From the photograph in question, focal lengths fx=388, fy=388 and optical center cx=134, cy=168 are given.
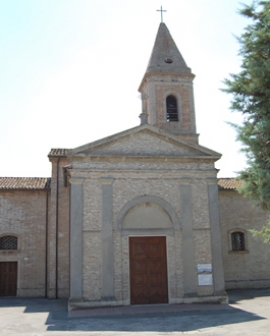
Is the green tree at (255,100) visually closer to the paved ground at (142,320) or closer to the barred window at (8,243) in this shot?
the paved ground at (142,320)

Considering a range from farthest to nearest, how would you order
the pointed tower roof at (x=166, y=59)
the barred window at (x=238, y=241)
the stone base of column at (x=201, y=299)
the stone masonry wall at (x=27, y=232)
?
the pointed tower roof at (x=166, y=59), the barred window at (x=238, y=241), the stone masonry wall at (x=27, y=232), the stone base of column at (x=201, y=299)

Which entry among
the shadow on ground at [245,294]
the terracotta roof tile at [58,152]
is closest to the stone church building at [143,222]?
the shadow on ground at [245,294]

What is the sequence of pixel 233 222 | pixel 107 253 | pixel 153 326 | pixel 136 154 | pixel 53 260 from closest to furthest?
pixel 153 326 → pixel 107 253 → pixel 136 154 → pixel 53 260 → pixel 233 222

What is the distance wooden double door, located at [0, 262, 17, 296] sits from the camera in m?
21.0

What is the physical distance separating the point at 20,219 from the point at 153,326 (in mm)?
11776

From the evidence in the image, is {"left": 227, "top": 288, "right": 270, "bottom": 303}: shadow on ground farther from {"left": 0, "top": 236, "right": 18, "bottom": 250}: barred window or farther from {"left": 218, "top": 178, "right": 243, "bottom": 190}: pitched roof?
{"left": 0, "top": 236, "right": 18, "bottom": 250}: barred window

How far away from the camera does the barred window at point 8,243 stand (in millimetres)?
21547

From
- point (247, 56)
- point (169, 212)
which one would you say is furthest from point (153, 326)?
point (247, 56)

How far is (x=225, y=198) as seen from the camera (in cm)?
2392

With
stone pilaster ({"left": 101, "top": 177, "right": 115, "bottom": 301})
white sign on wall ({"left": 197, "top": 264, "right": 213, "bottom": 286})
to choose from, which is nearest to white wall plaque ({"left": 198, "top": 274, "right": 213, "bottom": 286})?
white sign on wall ({"left": 197, "top": 264, "right": 213, "bottom": 286})

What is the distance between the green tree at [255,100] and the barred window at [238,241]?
1255 cm

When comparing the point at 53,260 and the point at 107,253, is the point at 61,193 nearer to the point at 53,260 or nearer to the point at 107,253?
the point at 53,260

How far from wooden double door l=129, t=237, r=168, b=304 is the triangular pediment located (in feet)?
12.9

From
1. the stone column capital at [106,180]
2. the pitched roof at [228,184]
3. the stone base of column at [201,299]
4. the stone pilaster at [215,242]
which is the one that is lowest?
the stone base of column at [201,299]
